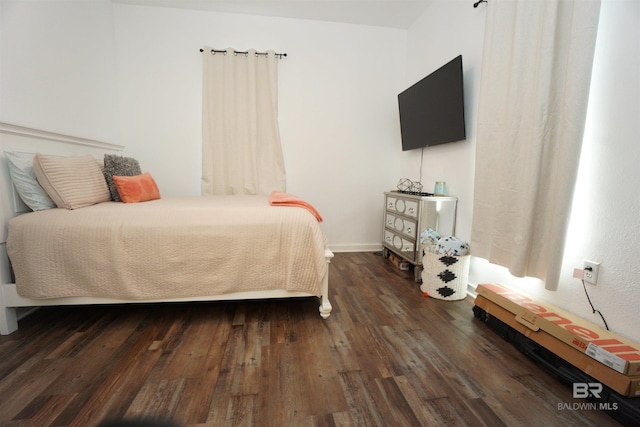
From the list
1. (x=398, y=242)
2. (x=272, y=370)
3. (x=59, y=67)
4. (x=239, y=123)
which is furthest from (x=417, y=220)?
(x=59, y=67)

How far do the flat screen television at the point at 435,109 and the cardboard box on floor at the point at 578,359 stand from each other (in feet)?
4.57

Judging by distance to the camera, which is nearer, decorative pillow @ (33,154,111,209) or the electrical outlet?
the electrical outlet

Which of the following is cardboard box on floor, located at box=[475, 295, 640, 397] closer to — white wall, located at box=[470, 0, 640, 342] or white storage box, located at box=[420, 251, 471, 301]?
white wall, located at box=[470, 0, 640, 342]

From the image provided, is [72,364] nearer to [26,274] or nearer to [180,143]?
[26,274]

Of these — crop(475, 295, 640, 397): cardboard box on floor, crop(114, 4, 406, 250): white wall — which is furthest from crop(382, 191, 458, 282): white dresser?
crop(475, 295, 640, 397): cardboard box on floor

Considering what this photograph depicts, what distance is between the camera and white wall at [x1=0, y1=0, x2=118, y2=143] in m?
1.81

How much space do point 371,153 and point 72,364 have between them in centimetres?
318

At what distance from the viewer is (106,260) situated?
1647 mm

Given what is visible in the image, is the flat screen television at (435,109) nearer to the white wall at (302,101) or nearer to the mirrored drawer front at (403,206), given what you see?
the white wall at (302,101)

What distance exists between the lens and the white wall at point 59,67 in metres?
1.81

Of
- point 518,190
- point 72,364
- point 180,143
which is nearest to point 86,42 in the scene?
point 180,143

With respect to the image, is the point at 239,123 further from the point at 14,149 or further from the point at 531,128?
the point at 531,128

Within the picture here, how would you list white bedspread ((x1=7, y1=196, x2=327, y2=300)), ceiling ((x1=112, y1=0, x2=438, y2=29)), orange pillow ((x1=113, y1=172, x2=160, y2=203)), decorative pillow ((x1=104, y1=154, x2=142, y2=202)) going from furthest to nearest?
ceiling ((x1=112, y1=0, x2=438, y2=29))
decorative pillow ((x1=104, y1=154, x2=142, y2=202))
orange pillow ((x1=113, y1=172, x2=160, y2=203))
white bedspread ((x1=7, y1=196, x2=327, y2=300))

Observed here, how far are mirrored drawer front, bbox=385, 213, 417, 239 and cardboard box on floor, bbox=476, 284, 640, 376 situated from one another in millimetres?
909
